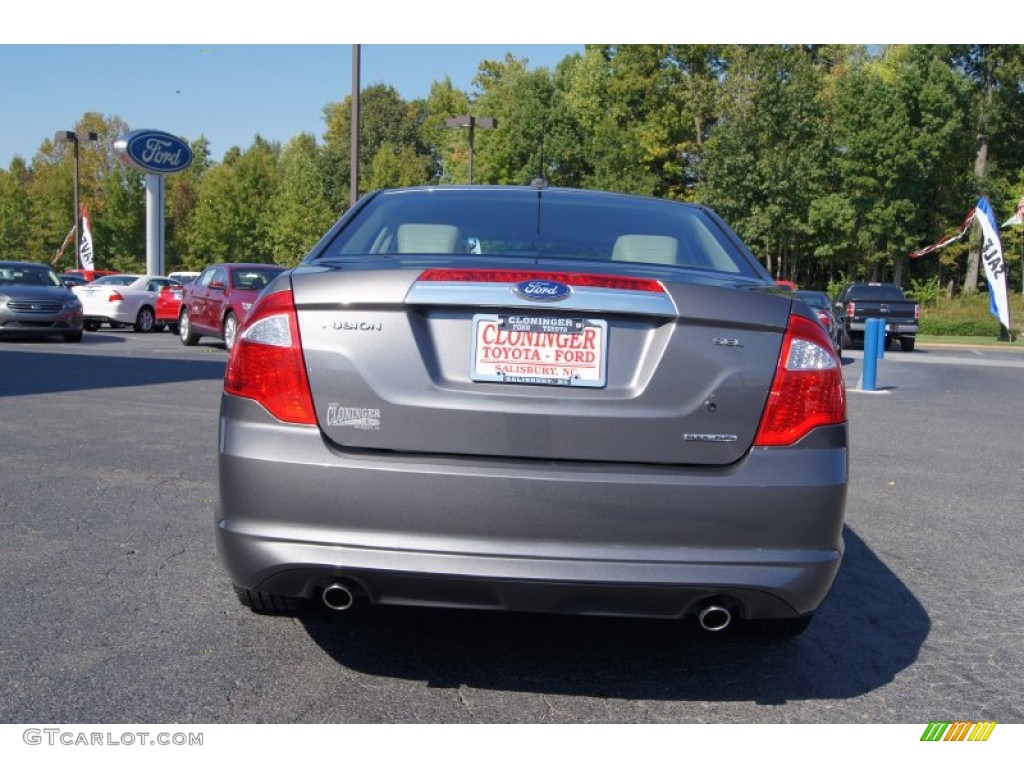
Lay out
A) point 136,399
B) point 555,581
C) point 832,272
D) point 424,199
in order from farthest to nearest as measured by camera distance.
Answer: point 832,272 < point 136,399 < point 424,199 < point 555,581

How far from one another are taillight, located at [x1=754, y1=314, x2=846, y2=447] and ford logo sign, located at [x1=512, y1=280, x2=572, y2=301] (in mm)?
681

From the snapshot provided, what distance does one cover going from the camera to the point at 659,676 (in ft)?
11.9

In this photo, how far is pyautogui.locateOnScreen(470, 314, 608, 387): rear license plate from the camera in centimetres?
305

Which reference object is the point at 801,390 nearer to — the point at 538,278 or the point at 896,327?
the point at 538,278

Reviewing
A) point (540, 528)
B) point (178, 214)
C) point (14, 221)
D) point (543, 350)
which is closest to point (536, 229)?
point (543, 350)

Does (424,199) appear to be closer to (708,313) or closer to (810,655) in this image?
(708,313)

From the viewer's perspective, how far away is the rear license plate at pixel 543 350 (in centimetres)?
305

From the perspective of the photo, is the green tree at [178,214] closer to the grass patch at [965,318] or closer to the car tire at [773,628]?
the grass patch at [965,318]

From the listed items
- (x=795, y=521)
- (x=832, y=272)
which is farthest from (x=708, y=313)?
(x=832, y=272)

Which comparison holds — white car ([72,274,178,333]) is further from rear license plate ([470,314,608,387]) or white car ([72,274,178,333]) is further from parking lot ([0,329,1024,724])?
rear license plate ([470,314,608,387])

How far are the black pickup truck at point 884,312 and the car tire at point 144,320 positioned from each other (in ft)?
A: 58.6

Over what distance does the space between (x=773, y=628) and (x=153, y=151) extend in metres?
39.1

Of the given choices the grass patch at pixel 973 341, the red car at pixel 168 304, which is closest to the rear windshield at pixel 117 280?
the red car at pixel 168 304
